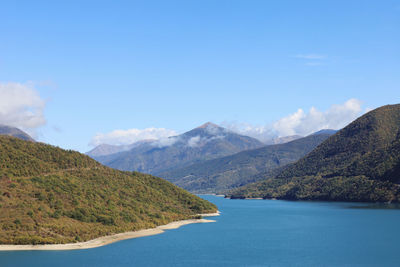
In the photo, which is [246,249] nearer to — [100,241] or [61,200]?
[100,241]

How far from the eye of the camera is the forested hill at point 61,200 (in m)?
129

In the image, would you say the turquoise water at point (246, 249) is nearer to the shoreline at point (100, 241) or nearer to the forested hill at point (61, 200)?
the shoreline at point (100, 241)

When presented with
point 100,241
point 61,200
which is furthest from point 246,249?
point 61,200

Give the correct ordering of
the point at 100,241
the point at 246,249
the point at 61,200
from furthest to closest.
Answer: the point at 61,200
the point at 100,241
the point at 246,249

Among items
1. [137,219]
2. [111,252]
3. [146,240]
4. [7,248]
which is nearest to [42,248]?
[7,248]

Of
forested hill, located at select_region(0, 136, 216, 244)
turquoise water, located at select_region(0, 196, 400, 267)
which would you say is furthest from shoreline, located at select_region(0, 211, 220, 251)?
turquoise water, located at select_region(0, 196, 400, 267)

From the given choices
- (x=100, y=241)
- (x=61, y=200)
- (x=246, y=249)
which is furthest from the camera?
(x=61, y=200)

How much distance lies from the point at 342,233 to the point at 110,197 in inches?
3055

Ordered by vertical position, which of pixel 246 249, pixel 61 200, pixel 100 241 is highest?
pixel 61 200

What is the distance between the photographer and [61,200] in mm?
148375

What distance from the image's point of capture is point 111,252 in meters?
121

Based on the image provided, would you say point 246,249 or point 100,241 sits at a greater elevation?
point 100,241

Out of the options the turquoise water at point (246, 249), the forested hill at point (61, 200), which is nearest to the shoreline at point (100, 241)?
the forested hill at point (61, 200)

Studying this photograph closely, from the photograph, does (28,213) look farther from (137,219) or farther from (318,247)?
(318,247)
